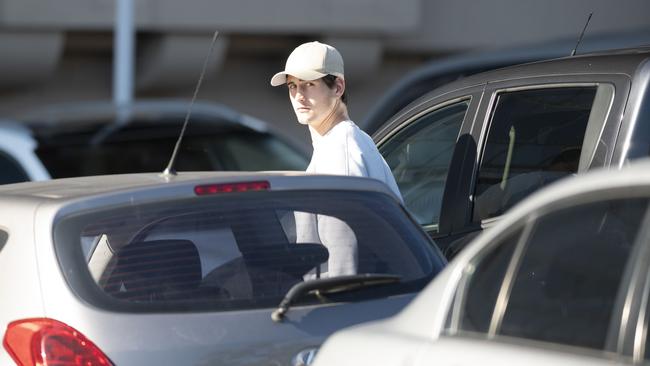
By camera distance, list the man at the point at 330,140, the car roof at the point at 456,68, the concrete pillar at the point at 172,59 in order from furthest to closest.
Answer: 1. the concrete pillar at the point at 172,59
2. the car roof at the point at 456,68
3. the man at the point at 330,140

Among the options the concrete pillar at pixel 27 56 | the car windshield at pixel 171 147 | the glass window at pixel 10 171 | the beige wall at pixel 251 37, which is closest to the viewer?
the glass window at pixel 10 171

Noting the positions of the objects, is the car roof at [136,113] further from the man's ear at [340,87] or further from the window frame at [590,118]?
the man's ear at [340,87]

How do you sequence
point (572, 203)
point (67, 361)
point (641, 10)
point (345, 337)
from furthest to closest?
1. point (641, 10)
2. point (67, 361)
3. point (345, 337)
4. point (572, 203)

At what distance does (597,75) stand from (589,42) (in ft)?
22.6

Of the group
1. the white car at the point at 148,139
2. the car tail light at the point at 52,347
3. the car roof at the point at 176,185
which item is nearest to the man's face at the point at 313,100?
the car roof at the point at 176,185

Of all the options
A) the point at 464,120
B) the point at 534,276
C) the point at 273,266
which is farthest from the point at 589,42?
the point at 534,276

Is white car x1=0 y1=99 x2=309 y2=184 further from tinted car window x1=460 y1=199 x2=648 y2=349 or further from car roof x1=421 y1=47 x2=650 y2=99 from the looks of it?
tinted car window x1=460 y1=199 x2=648 y2=349

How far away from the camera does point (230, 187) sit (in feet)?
13.4

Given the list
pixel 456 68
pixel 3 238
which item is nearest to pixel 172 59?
pixel 456 68

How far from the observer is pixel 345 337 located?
3381 millimetres

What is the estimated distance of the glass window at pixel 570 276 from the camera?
2.88 m

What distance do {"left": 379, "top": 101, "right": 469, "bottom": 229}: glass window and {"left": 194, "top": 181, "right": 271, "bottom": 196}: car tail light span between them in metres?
1.55

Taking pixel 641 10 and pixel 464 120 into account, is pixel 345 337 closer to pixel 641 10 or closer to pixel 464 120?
pixel 464 120

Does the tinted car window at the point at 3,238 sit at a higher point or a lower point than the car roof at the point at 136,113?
lower
